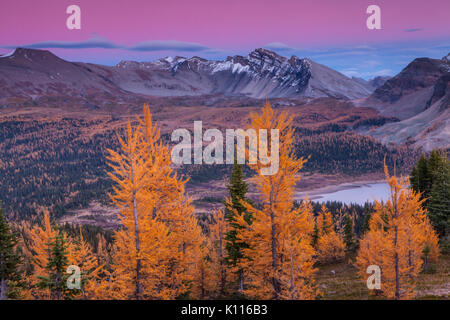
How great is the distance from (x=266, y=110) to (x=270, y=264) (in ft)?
29.4

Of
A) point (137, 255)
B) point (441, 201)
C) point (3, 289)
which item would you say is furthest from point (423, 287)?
point (3, 289)

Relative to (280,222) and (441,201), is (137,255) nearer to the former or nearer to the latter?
(280,222)

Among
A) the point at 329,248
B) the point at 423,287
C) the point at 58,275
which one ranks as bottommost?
the point at 329,248

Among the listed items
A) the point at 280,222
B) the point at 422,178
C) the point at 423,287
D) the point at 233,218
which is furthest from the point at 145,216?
the point at 422,178

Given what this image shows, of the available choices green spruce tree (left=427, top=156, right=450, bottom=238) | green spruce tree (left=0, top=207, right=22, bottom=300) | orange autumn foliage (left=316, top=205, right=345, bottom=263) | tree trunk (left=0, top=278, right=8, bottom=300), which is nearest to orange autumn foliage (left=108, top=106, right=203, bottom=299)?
tree trunk (left=0, top=278, right=8, bottom=300)

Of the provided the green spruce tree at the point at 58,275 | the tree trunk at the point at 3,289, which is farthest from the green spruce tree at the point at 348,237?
the green spruce tree at the point at 58,275

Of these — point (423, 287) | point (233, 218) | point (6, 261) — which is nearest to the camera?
point (6, 261)

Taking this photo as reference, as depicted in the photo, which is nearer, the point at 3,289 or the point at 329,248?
the point at 3,289

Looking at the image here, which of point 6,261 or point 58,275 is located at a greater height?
point 58,275

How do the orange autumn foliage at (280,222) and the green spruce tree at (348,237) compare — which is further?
the green spruce tree at (348,237)

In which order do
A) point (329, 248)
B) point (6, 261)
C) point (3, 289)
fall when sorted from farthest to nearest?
point (329, 248), point (6, 261), point (3, 289)

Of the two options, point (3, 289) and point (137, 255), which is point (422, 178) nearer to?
point (137, 255)

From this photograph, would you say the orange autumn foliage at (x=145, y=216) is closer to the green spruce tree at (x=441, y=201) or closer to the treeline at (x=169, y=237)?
the treeline at (x=169, y=237)
